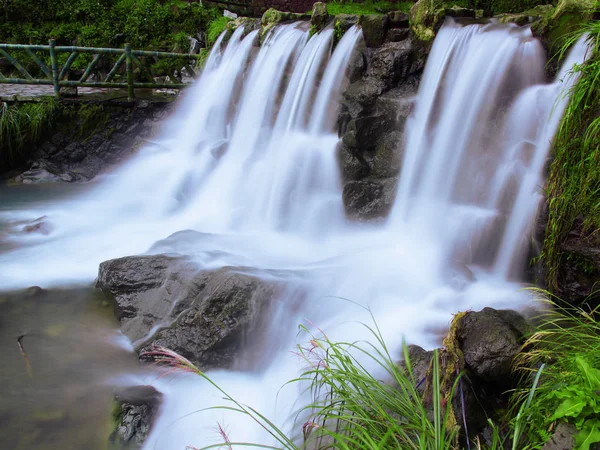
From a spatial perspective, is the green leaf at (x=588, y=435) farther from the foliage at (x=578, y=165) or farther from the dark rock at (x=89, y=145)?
the dark rock at (x=89, y=145)

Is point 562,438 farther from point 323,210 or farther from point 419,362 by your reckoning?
point 323,210

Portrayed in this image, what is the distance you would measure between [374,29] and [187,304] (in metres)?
4.67

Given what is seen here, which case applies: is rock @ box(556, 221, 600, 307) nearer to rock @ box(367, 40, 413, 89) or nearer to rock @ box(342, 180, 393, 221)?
rock @ box(342, 180, 393, 221)

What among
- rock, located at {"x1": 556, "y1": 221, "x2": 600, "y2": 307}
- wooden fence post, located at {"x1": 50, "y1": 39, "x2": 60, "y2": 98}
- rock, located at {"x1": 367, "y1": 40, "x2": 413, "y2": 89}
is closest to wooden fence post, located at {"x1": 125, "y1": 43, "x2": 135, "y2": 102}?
wooden fence post, located at {"x1": 50, "y1": 39, "x2": 60, "y2": 98}

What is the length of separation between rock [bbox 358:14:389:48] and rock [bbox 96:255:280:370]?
4051 millimetres

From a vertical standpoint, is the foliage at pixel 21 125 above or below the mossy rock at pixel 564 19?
below

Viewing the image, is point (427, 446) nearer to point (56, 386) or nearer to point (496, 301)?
point (496, 301)

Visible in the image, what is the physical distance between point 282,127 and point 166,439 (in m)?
5.17

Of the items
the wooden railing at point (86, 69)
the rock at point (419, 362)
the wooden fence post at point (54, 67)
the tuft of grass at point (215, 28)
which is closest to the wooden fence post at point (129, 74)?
the wooden railing at point (86, 69)

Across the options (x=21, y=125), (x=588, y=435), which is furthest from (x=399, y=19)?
(x=21, y=125)

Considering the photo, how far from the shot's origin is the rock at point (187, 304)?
4102 millimetres

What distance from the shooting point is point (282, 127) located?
7.52 metres

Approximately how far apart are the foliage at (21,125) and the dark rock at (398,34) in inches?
240

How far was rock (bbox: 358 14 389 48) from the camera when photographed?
676 centimetres
